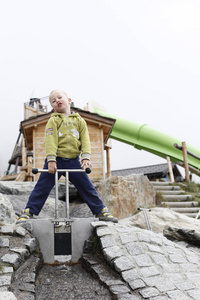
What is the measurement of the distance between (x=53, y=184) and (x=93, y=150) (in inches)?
298

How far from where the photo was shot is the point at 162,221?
20.6 ft

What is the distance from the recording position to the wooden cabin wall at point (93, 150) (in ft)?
36.3

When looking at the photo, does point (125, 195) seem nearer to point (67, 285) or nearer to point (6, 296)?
point (67, 285)

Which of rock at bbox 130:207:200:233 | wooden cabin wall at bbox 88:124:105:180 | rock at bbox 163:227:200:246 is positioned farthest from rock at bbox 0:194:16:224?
wooden cabin wall at bbox 88:124:105:180

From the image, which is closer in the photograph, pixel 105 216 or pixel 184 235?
pixel 105 216

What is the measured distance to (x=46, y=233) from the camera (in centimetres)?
353

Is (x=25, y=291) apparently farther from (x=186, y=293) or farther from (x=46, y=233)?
(x=186, y=293)

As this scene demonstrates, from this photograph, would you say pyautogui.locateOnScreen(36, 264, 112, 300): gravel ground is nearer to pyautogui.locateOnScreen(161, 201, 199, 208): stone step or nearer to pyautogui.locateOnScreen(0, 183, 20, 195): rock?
pyautogui.locateOnScreen(0, 183, 20, 195): rock

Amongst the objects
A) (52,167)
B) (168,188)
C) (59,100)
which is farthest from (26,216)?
(168,188)

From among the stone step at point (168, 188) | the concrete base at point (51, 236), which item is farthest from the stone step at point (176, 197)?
the concrete base at point (51, 236)

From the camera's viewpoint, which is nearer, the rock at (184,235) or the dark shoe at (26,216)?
the dark shoe at (26,216)

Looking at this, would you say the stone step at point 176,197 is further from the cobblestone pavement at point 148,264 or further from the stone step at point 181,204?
the cobblestone pavement at point 148,264

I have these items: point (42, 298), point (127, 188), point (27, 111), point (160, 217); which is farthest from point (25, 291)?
point (27, 111)

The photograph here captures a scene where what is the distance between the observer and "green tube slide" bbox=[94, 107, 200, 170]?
51.4 feet
